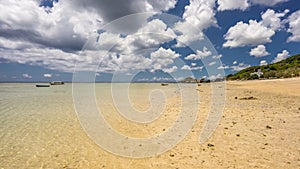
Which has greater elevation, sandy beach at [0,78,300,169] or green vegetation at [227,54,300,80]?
green vegetation at [227,54,300,80]

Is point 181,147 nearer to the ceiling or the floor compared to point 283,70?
nearer to the floor

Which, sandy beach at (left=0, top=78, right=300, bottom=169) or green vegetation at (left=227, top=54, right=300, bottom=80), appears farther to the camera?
green vegetation at (left=227, top=54, right=300, bottom=80)

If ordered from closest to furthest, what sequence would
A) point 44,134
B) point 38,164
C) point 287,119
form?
1. point 38,164
2. point 44,134
3. point 287,119

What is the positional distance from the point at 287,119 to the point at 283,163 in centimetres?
559

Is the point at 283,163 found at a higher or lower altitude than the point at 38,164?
higher

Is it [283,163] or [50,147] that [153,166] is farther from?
[50,147]

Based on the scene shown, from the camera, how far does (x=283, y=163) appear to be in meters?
5.03

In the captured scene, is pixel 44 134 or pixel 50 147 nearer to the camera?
pixel 50 147

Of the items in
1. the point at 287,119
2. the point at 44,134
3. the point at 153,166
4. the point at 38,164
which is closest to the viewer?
the point at 153,166

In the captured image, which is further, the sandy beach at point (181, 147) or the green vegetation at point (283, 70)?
the green vegetation at point (283, 70)

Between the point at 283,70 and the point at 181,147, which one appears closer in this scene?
the point at 181,147

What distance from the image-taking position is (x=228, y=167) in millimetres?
4980

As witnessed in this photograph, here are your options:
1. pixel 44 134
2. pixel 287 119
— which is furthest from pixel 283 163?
pixel 44 134

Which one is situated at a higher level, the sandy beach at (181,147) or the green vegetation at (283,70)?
the green vegetation at (283,70)
